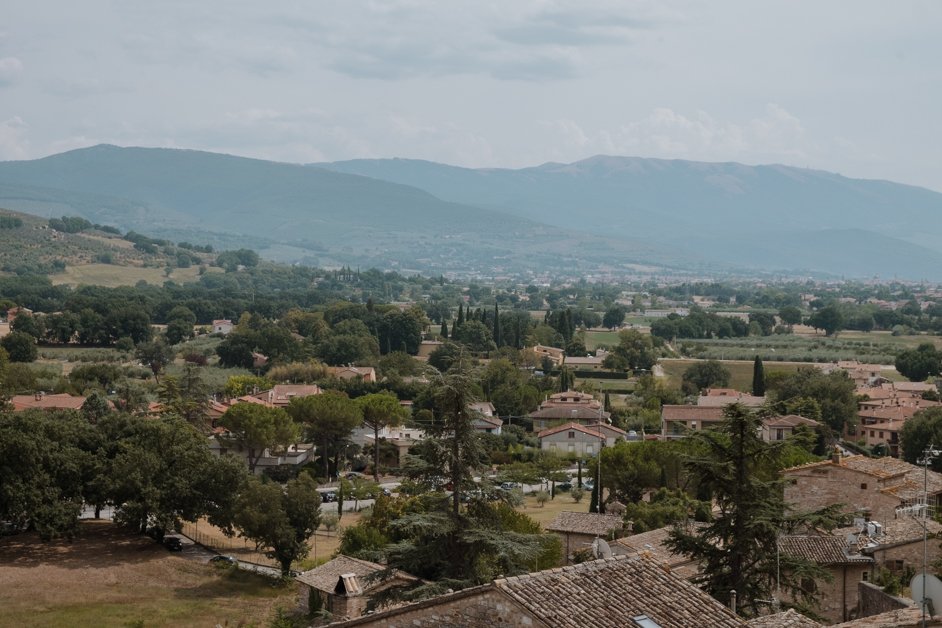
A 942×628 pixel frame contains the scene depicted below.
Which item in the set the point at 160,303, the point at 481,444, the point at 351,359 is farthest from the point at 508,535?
the point at 160,303

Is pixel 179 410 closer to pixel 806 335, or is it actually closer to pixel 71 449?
pixel 71 449

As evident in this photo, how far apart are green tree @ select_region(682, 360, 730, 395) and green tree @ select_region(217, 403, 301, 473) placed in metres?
38.8

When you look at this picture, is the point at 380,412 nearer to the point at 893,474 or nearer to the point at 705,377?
the point at 893,474

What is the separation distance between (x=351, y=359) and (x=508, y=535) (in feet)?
270

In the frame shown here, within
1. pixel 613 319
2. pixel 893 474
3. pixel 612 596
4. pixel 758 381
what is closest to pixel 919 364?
pixel 758 381

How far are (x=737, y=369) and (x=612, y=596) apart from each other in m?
89.4

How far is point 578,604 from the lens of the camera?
11.3 m

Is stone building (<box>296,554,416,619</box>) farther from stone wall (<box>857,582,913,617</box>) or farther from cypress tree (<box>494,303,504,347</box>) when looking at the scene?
cypress tree (<box>494,303,504,347</box>)

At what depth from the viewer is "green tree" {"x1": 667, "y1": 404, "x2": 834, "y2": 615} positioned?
60.2ft

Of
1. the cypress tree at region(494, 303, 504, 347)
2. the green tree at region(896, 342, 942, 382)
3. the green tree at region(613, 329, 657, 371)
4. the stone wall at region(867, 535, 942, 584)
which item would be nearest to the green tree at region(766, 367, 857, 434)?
the green tree at region(896, 342, 942, 382)

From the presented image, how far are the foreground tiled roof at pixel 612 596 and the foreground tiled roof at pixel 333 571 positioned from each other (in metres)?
16.1

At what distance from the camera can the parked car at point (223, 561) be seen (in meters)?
37.3

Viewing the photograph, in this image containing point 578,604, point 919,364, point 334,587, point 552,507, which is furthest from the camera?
point 919,364

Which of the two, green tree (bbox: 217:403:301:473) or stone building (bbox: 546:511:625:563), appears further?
green tree (bbox: 217:403:301:473)
